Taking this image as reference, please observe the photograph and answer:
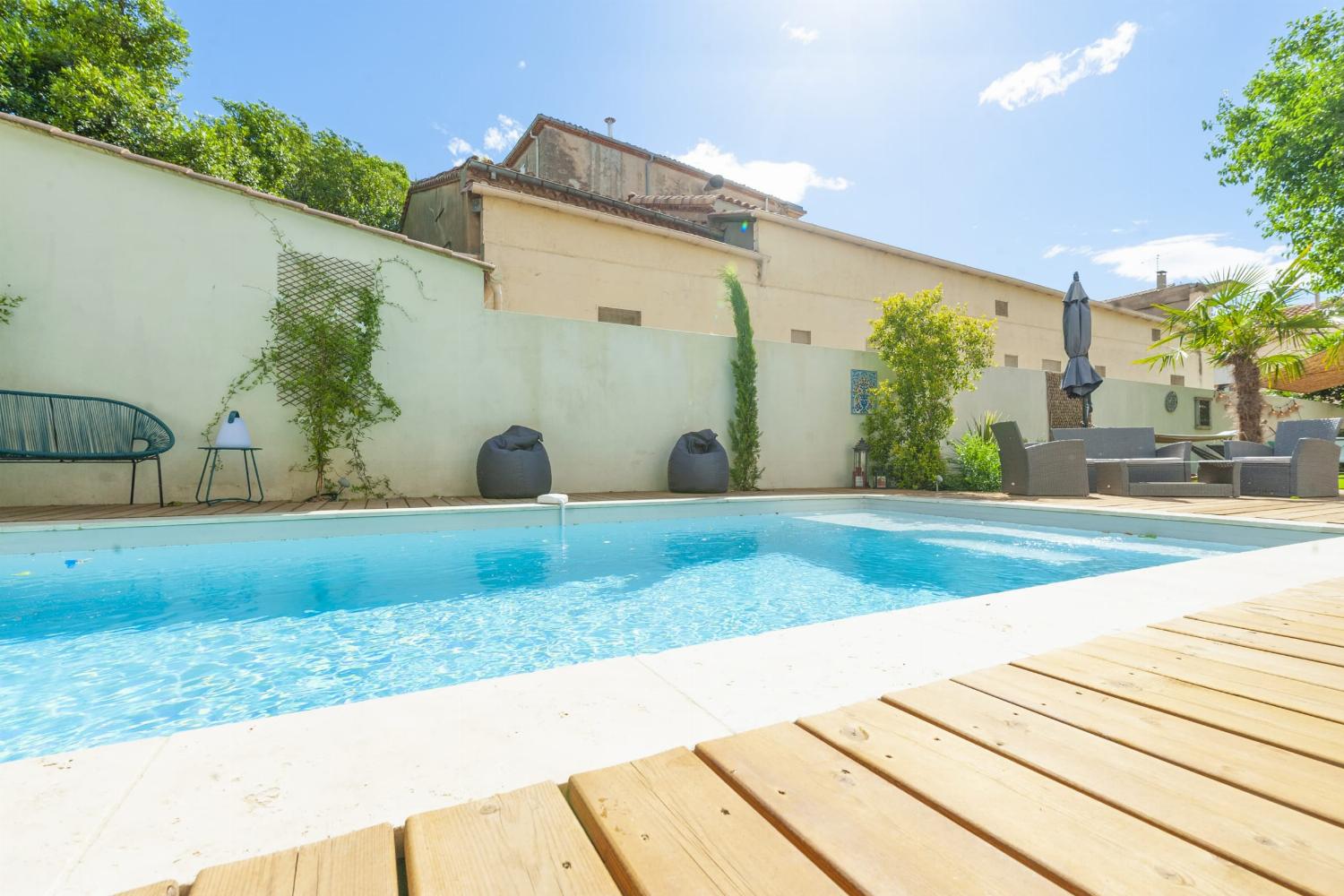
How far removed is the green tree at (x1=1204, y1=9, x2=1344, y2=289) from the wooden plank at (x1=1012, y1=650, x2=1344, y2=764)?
535 inches

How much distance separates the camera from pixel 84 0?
13.6 meters

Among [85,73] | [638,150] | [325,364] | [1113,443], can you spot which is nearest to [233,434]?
[325,364]

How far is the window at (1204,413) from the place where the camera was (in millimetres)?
14820

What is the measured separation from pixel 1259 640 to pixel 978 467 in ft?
25.4

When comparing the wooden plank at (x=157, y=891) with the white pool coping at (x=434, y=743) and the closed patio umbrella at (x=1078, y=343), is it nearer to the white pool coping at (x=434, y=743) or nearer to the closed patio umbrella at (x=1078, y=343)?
the white pool coping at (x=434, y=743)

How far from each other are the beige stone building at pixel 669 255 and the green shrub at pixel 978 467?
4.57 meters

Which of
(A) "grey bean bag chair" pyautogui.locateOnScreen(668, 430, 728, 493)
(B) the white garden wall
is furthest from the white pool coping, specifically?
(B) the white garden wall

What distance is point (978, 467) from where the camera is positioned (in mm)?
8977

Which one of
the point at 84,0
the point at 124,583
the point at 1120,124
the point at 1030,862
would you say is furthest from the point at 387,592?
the point at 84,0

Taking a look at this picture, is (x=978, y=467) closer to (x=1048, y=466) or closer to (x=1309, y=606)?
(x=1048, y=466)

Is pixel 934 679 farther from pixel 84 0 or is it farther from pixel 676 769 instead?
pixel 84 0

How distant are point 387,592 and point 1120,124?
14957 mm

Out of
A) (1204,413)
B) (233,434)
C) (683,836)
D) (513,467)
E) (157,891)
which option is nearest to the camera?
(157,891)

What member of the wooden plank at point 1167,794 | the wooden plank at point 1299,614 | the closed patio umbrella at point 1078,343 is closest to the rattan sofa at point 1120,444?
the closed patio umbrella at point 1078,343
